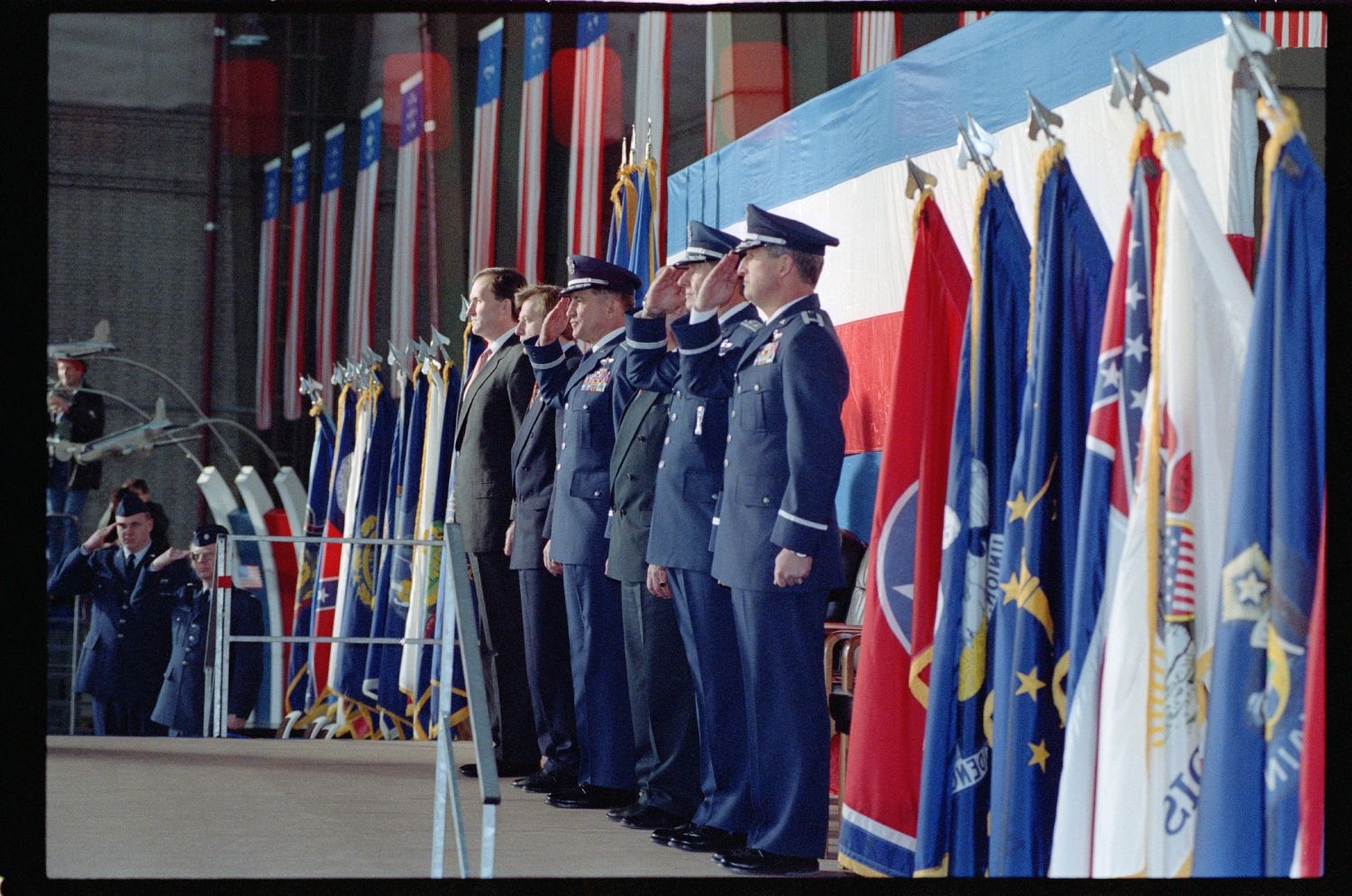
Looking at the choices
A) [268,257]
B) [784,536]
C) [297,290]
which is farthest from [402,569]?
[268,257]

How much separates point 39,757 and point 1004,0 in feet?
7.76

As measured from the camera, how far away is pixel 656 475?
162 inches

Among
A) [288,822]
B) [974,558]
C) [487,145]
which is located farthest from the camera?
[487,145]

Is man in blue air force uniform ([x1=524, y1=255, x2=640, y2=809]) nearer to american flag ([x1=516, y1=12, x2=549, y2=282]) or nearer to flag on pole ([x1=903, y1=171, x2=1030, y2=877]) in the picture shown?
flag on pole ([x1=903, y1=171, x2=1030, y2=877])

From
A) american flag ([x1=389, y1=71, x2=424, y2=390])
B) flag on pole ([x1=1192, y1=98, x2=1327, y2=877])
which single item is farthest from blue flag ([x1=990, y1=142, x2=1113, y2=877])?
american flag ([x1=389, y1=71, x2=424, y2=390])

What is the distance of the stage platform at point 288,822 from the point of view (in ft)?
11.8

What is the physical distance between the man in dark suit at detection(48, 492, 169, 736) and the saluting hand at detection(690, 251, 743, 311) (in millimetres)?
3736

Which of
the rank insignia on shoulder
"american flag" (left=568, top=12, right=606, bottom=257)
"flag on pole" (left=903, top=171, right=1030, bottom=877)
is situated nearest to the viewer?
"flag on pole" (left=903, top=171, right=1030, bottom=877)

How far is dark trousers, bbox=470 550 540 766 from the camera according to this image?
5113 millimetres

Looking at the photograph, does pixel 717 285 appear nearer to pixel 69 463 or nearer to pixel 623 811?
pixel 623 811

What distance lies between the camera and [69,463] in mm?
10695

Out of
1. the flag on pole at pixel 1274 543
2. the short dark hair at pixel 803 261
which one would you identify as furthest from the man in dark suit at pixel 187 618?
the flag on pole at pixel 1274 543

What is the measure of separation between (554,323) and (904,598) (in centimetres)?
170

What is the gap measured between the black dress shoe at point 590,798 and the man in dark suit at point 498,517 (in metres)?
0.57
